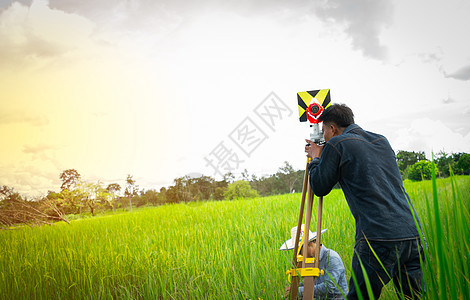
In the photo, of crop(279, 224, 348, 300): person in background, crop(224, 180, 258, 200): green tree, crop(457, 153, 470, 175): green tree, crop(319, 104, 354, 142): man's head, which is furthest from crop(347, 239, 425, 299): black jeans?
crop(457, 153, 470, 175): green tree

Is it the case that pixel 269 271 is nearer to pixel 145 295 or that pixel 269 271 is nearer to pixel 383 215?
pixel 145 295

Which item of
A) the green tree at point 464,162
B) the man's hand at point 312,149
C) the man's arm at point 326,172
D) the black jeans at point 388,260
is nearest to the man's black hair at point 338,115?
the man's hand at point 312,149

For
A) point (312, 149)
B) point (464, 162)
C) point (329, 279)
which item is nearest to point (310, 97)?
point (312, 149)

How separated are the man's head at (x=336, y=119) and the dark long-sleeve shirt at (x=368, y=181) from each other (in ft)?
0.57

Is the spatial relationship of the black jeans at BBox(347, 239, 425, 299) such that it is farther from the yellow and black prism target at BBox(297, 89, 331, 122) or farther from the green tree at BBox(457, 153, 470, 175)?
the green tree at BBox(457, 153, 470, 175)

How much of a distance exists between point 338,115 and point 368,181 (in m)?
0.68

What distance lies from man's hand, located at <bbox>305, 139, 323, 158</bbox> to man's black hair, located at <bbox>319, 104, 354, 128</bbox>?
26cm

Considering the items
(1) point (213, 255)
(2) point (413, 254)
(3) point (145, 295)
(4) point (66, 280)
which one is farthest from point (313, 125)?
(4) point (66, 280)

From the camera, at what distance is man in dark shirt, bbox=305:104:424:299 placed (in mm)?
2139

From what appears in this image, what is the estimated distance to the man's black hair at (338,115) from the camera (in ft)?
8.49

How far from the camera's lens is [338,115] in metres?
2.59

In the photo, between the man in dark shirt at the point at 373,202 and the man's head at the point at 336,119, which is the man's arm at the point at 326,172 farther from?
the man's head at the point at 336,119

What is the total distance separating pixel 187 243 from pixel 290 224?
213 cm

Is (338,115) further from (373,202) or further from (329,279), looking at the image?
(329,279)
